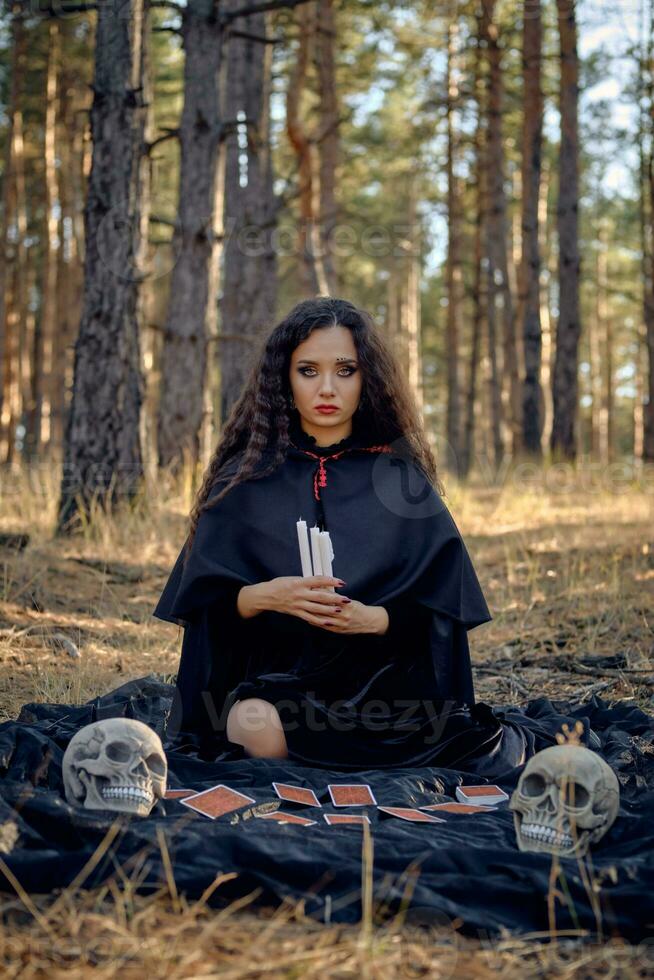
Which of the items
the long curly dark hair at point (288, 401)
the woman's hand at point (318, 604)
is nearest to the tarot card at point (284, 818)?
the woman's hand at point (318, 604)

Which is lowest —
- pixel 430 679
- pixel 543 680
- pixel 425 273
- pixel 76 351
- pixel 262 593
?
pixel 543 680

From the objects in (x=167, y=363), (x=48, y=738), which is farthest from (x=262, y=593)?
(x=167, y=363)

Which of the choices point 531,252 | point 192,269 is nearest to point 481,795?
point 192,269

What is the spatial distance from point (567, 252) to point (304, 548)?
39.0ft

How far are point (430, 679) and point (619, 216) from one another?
989 inches

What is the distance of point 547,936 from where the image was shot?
2369 millimetres

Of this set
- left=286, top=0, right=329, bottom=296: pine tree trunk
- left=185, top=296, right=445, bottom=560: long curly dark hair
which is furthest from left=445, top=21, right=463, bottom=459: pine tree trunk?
left=185, top=296, right=445, bottom=560: long curly dark hair

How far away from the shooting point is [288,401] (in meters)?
4.13

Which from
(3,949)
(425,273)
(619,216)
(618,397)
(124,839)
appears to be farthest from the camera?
(618,397)

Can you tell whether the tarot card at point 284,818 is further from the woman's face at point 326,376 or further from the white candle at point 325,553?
the woman's face at point 326,376

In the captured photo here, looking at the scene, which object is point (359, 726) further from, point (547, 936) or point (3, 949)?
point (3, 949)

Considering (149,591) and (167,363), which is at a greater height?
(167,363)

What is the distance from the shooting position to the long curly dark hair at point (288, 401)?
3.97 metres

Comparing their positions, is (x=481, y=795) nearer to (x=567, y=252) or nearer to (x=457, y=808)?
(x=457, y=808)
